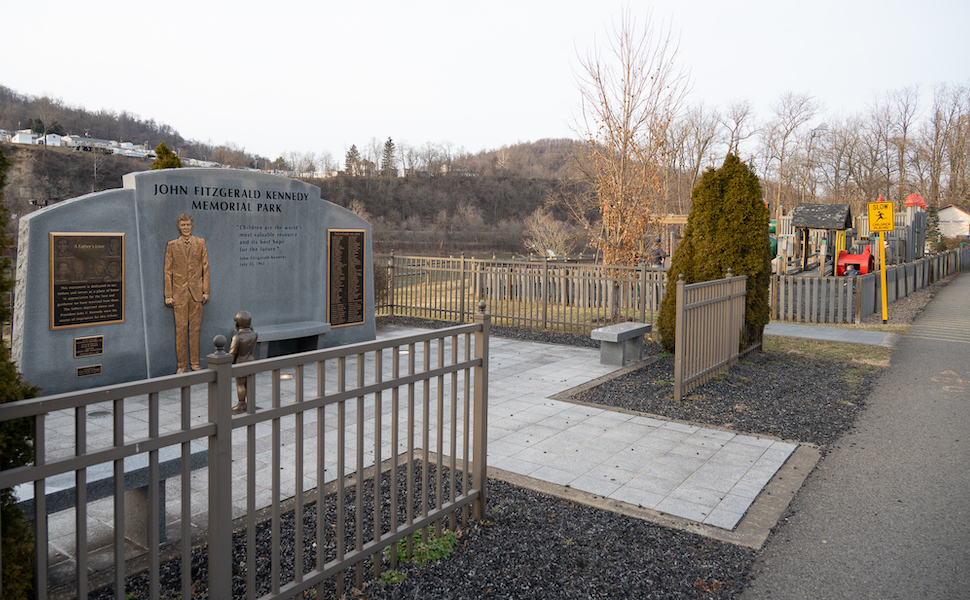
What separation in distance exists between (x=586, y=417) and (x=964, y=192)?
187 feet

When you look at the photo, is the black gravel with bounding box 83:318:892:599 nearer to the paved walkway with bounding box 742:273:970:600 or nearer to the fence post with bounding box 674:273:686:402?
the paved walkway with bounding box 742:273:970:600

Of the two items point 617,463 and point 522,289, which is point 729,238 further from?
point 522,289

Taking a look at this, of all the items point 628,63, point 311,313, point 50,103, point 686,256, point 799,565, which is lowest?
point 799,565

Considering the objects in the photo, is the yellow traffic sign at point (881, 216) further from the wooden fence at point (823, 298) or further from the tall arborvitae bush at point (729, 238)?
the tall arborvitae bush at point (729, 238)

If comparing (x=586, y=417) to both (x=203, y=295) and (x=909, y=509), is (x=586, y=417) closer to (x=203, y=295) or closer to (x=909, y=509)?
(x=909, y=509)

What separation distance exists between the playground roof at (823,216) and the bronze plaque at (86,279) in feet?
71.7

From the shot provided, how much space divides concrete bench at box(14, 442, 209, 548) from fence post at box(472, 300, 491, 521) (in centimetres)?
160

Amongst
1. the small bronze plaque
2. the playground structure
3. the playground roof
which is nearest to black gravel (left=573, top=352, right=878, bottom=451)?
the small bronze plaque

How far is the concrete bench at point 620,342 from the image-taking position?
9.33 meters

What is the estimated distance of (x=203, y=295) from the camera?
8.75 m

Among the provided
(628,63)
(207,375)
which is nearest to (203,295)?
(207,375)

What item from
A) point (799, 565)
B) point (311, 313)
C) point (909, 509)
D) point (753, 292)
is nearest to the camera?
point (799, 565)

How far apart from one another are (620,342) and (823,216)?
17.3 metres

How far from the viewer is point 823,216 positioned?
23000 millimetres
